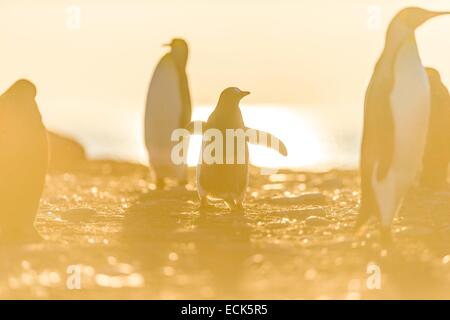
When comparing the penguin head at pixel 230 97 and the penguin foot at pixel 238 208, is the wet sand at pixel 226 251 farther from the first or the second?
the penguin head at pixel 230 97

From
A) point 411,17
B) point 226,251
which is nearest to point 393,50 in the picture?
point 411,17

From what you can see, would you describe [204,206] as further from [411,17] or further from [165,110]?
[165,110]

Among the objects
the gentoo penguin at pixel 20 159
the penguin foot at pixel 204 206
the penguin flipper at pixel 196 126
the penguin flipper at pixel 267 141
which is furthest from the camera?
the penguin flipper at pixel 196 126

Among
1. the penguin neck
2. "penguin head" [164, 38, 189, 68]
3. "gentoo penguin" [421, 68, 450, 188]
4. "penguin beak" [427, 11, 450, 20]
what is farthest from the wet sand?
"penguin head" [164, 38, 189, 68]

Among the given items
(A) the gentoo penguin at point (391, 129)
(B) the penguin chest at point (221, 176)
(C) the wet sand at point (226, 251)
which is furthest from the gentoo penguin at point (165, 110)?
(A) the gentoo penguin at point (391, 129)

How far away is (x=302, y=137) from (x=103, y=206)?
4759 centimetres

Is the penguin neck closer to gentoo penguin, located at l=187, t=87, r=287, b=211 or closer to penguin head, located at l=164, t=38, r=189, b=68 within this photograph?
gentoo penguin, located at l=187, t=87, r=287, b=211

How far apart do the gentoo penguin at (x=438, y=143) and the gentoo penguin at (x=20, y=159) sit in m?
6.00

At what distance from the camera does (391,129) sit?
33.1 feet

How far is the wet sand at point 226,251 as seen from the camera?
811 centimetres

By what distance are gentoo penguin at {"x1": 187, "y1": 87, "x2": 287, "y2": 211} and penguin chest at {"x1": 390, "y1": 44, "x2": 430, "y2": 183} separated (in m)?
2.58

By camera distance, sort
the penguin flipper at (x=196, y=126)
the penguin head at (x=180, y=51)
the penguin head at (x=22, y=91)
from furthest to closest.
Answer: the penguin head at (x=180, y=51) → the penguin flipper at (x=196, y=126) → the penguin head at (x=22, y=91)
